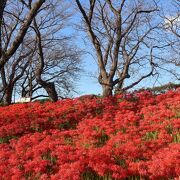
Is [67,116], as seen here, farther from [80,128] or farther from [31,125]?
[80,128]

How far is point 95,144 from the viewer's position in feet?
28.0

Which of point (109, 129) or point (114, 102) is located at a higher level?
point (114, 102)

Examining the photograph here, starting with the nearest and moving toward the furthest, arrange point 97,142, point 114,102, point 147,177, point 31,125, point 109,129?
point 147,177, point 97,142, point 109,129, point 31,125, point 114,102

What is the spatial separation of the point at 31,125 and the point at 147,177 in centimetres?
648

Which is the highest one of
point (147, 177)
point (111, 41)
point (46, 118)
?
point (111, 41)

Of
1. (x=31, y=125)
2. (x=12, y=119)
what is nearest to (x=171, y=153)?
(x=31, y=125)

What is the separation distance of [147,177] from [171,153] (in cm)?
50

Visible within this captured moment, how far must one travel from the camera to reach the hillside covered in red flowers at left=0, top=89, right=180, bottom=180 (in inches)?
237

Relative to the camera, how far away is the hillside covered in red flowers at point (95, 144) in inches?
237

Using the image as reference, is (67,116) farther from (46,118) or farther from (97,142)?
(97,142)

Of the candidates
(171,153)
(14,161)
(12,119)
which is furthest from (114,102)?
(171,153)

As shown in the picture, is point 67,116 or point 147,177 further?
point 67,116

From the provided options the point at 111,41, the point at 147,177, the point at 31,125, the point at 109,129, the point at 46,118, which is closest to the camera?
the point at 147,177

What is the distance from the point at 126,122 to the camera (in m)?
9.99
